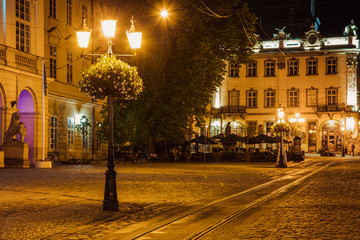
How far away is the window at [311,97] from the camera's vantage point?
213ft

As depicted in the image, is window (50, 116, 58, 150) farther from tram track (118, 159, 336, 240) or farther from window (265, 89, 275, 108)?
window (265, 89, 275, 108)

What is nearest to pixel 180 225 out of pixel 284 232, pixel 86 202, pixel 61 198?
pixel 284 232

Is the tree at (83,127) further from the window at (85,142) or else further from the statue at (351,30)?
the statue at (351,30)

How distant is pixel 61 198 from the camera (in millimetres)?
12641

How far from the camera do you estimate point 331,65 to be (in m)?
64.4

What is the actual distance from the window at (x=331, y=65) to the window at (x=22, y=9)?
45.1m

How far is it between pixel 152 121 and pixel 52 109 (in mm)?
6533

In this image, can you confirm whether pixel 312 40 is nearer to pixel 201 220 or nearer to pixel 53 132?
pixel 53 132

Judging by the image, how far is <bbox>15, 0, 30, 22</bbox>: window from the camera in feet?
88.2

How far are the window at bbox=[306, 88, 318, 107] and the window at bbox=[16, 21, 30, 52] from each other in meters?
44.7

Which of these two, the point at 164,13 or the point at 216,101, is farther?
the point at 216,101

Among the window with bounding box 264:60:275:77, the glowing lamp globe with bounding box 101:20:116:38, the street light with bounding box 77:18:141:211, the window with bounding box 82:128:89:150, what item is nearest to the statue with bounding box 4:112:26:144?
the window with bounding box 82:128:89:150

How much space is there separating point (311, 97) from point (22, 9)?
4534 cm

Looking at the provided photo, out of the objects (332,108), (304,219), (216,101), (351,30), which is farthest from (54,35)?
(351,30)
